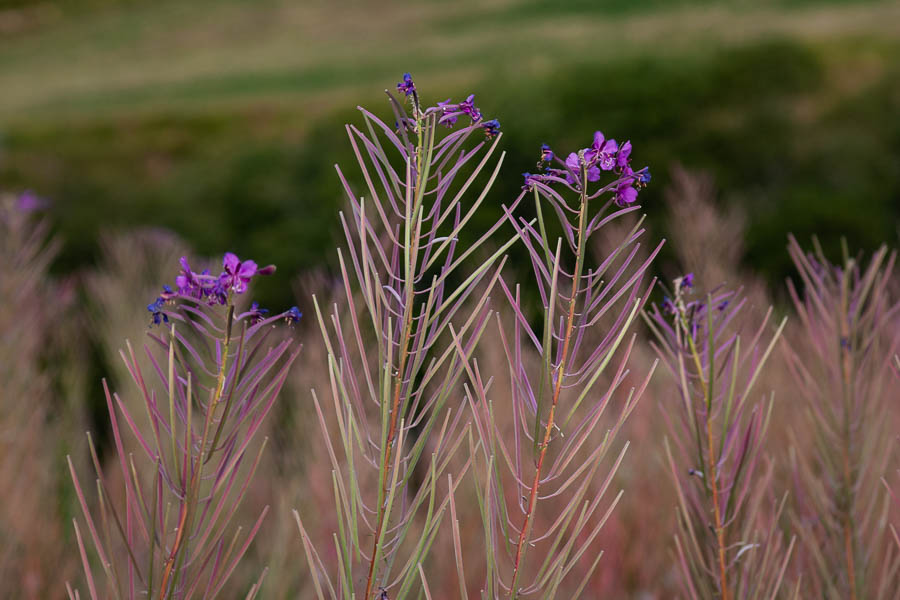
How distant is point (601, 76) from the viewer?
1215 centimetres

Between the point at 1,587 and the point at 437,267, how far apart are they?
4888 mm

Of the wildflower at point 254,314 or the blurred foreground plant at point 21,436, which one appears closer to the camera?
the wildflower at point 254,314

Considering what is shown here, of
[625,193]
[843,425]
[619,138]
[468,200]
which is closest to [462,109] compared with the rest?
[625,193]

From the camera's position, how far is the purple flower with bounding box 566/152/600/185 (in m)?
0.98

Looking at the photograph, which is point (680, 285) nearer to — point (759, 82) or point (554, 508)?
point (554, 508)

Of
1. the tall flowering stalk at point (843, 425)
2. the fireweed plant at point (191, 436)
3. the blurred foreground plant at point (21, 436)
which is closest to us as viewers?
the fireweed plant at point (191, 436)

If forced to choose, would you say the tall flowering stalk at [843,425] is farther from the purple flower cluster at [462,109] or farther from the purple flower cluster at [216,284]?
the purple flower cluster at [216,284]

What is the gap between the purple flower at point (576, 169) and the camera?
0.98 m

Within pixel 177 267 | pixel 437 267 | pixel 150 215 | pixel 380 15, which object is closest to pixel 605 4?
pixel 380 15

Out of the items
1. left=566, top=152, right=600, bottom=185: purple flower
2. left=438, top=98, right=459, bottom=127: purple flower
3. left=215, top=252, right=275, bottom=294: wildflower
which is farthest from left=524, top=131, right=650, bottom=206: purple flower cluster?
left=215, top=252, right=275, bottom=294: wildflower

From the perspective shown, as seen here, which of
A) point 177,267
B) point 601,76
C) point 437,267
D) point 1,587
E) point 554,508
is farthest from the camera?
point 601,76

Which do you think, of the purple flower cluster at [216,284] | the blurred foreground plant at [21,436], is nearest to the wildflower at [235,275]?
the purple flower cluster at [216,284]

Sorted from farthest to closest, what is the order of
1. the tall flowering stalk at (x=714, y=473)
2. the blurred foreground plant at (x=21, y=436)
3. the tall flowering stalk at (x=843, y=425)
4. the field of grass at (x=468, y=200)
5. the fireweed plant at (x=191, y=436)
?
the field of grass at (x=468, y=200) < the blurred foreground plant at (x=21, y=436) < the tall flowering stalk at (x=843, y=425) < the tall flowering stalk at (x=714, y=473) < the fireweed plant at (x=191, y=436)

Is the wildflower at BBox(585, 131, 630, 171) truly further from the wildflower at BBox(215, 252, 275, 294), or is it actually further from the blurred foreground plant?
the blurred foreground plant
